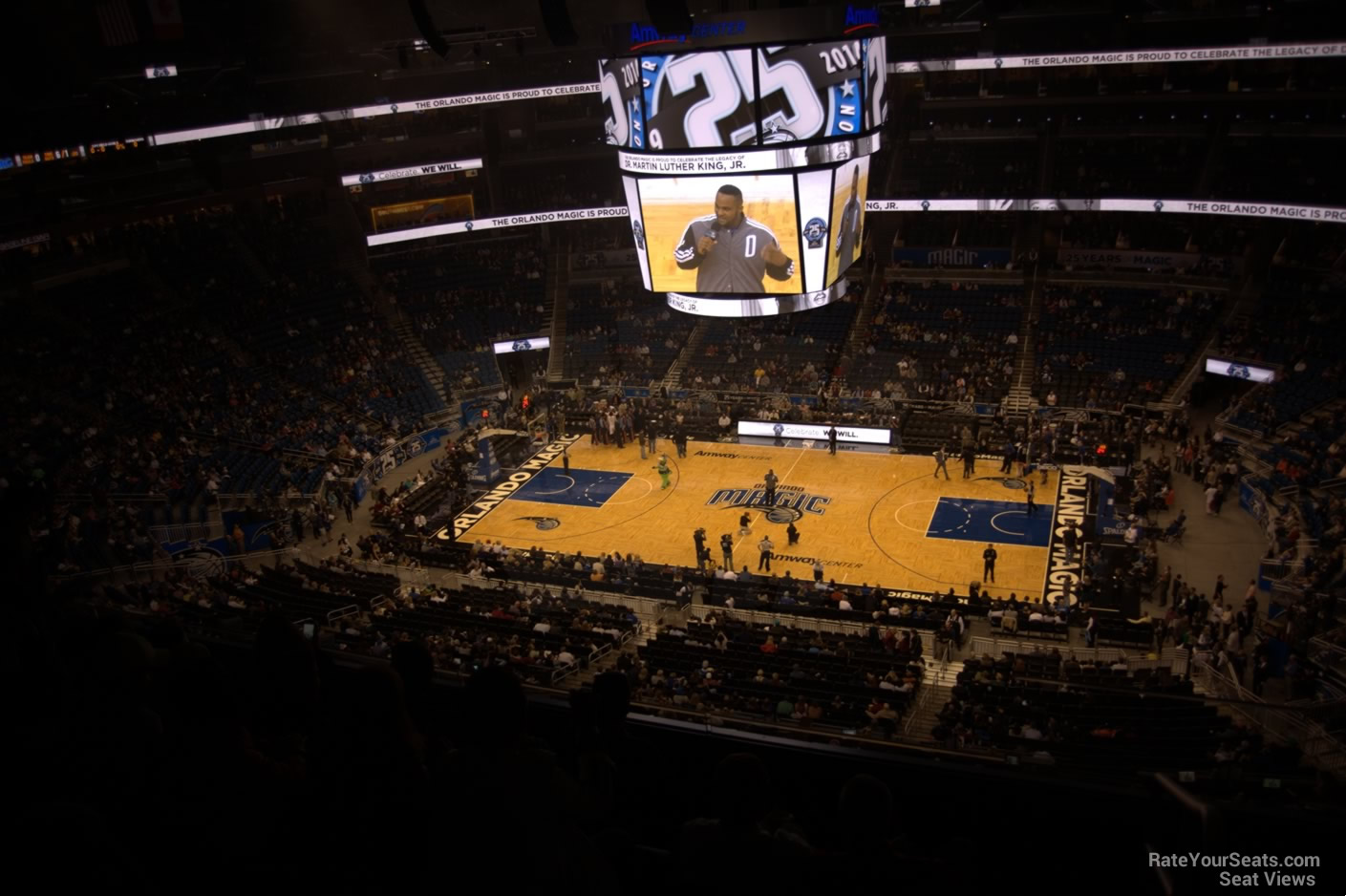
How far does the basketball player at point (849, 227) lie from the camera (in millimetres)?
23641

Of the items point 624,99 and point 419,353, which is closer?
point 624,99

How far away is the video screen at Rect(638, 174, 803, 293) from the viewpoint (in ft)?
74.7

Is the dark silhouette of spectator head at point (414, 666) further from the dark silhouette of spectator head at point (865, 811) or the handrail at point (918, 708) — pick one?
the handrail at point (918, 708)

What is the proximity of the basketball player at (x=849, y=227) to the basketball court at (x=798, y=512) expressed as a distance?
8.03 meters

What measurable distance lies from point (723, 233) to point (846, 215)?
3180 millimetres

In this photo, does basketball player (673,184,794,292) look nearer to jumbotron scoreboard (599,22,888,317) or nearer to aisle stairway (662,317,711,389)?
jumbotron scoreboard (599,22,888,317)

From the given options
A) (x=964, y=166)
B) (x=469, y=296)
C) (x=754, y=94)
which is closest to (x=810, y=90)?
(x=754, y=94)

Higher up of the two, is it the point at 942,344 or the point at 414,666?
the point at 414,666

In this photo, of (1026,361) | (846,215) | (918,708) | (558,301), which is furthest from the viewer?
(558,301)

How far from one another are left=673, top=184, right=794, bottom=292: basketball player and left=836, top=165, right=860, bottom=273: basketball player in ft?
4.80

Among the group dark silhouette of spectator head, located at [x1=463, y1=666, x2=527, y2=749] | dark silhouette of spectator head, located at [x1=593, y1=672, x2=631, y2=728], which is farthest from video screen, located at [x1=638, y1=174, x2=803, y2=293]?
dark silhouette of spectator head, located at [x1=463, y1=666, x2=527, y2=749]

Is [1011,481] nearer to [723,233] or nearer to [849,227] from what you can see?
[849,227]

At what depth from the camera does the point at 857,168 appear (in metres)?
23.9

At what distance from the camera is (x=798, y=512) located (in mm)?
29562
